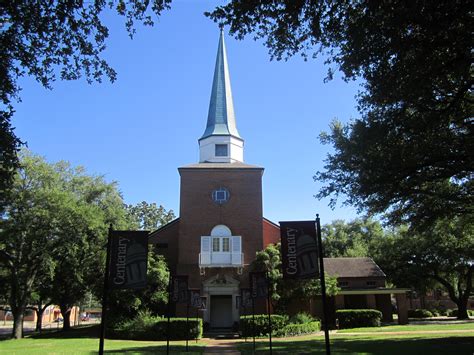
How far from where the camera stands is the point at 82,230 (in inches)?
1258

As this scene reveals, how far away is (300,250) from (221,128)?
27.2 meters

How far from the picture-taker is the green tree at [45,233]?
30.4m

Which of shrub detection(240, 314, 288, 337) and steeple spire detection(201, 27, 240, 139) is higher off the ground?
steeple spire detection(201, 27, 240, 139)

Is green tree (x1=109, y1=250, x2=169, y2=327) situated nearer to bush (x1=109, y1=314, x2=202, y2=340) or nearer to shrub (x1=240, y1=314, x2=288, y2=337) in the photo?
bush (x1=109, y1=314, x2=202, y2=340)

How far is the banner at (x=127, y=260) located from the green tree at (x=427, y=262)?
39472 mm

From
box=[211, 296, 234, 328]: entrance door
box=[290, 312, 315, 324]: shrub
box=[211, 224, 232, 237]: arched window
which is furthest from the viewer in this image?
box=[211, 224, 232, 237]: arched window

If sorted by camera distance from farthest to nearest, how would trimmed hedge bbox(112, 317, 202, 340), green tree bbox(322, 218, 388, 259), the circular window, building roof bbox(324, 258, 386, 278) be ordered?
green tree bbox(322, 218, 388, 259) → building roof bbox(324, 258, 386, 278) → the circular window → trimmed hedge bbox(112, 317, 202, 340)

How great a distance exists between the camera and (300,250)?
38.6 ft

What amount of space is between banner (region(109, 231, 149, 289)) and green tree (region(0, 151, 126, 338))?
19713 millimetres

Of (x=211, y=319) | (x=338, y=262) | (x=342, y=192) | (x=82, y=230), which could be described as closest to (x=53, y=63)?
(x=342, y=192)

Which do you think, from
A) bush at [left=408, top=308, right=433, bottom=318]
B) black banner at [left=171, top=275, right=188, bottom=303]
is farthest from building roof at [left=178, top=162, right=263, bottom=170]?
bush at [left=408, top=308, right=433, bottom=318]

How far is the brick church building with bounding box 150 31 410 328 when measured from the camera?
1280 inches

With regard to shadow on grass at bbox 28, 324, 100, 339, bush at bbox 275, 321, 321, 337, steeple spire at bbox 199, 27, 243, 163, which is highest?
steeple spire at bbox 199, 27, 243, 163


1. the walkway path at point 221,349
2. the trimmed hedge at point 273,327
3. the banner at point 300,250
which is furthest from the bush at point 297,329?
A: the banner at point 300,250
